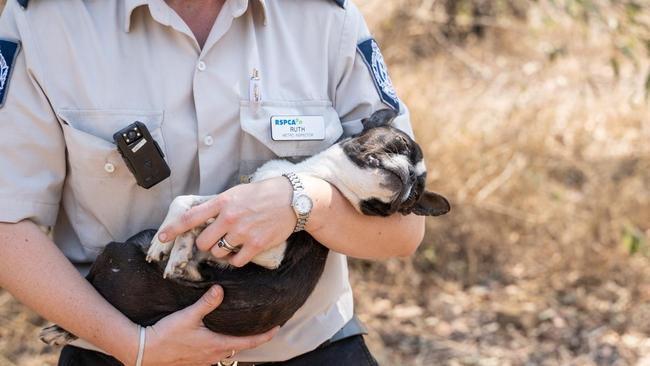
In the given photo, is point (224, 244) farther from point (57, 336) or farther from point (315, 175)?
point (57, 336)

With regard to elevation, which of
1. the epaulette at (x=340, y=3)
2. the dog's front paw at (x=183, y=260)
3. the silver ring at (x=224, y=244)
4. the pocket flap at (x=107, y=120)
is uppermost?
the epaulette at (x=340, y=3)

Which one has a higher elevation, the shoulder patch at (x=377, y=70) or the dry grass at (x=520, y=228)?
the shoulder patch at (x=377, y=70)

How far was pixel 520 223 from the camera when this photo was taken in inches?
216

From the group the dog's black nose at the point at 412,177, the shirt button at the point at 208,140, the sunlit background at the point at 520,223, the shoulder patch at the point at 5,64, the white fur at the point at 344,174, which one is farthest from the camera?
the sunlit background at the point at 520,223

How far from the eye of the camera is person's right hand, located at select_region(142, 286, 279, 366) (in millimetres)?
2109

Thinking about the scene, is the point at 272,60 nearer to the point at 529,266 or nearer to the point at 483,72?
the point at 529,266

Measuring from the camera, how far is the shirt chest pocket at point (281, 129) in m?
2.21

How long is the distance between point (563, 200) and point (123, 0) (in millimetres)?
3930

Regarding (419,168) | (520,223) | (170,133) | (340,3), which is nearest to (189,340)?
(170,133)

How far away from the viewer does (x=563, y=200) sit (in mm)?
5527

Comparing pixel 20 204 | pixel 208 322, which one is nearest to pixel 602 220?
pixel 208 322

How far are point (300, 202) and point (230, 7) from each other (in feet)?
1.74

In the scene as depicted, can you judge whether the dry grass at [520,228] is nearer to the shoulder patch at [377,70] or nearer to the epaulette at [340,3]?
the shoulder patch at [377,70]

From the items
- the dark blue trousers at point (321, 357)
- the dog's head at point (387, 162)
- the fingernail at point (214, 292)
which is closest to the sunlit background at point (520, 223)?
the dark blue trousers at point (321, 357)
